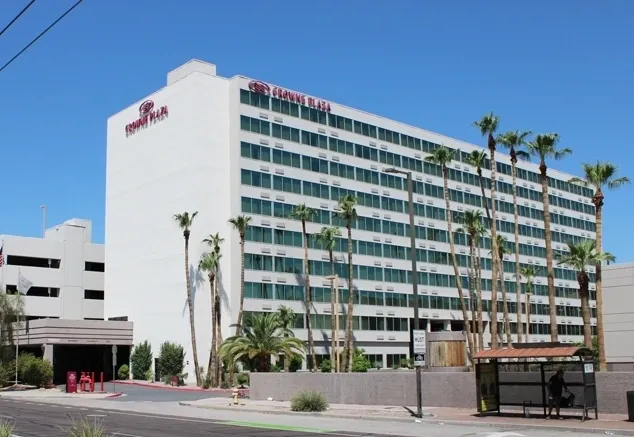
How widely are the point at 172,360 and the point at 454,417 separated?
1788 inches

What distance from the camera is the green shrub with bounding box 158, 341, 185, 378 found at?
68188mm

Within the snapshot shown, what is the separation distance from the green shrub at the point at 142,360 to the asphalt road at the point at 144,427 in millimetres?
37727

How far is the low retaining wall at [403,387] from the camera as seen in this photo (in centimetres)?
2566

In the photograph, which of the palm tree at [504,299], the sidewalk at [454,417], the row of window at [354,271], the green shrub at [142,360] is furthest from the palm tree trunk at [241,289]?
the sidewalk at [454,417]

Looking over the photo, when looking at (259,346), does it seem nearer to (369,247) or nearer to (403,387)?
(403,387)

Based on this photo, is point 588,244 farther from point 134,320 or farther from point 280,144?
point 134,320

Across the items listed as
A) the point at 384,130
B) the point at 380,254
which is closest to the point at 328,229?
the point at 380,254

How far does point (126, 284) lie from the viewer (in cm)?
7788

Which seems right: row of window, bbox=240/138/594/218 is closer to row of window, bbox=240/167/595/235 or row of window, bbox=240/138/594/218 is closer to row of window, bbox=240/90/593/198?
row of window, bbox=240/167/595/235

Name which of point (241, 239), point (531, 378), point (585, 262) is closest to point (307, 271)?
point (241, 239)

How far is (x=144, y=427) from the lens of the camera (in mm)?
25719

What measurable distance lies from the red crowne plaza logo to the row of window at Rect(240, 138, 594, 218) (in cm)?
1006

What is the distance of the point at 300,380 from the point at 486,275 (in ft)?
200

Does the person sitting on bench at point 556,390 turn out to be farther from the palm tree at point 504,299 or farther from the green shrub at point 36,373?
the green shrub at point 36,373
